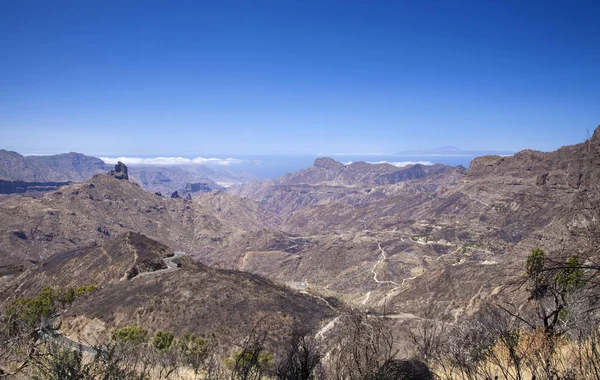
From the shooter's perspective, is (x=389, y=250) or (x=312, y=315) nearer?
(x=312, y=315)

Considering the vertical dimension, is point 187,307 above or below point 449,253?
above

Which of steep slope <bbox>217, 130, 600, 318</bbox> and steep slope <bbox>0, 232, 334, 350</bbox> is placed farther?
steep slope <bbox>217, 130, 600, 318</bbox>

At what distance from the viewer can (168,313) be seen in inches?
1836

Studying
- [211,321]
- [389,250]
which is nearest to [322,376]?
[211,321]

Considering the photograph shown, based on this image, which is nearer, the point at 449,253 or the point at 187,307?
the point at 187,307

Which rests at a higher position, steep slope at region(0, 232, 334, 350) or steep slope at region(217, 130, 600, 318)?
steep slope at region(0, 232, 334, 350)

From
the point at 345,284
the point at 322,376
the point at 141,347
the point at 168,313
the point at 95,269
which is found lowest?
the point at 345,284

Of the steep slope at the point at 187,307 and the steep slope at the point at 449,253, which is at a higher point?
the steep slope at the point at 187,307

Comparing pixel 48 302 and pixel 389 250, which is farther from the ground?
pixel 48 302

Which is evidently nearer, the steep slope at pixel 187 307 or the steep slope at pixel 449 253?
the steep slope at pixel 187 307

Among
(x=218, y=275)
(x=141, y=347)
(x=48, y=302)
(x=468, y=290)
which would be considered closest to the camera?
(x=141, y=347)

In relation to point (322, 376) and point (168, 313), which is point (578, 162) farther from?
point (322, 376)

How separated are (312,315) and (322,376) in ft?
144

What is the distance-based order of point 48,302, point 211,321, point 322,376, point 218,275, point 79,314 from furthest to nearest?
1. point 218,275
2. point 48,302
3. point 79,314
4. point 211,321
5. point 322,376
